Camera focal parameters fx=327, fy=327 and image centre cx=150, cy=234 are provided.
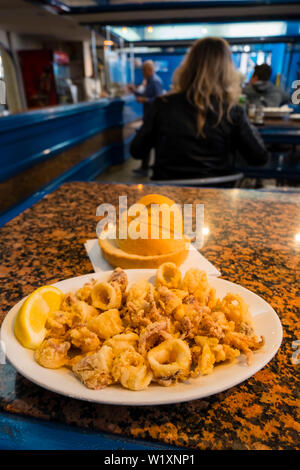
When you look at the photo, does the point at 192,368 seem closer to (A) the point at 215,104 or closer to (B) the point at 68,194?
(B) the point at 68,194

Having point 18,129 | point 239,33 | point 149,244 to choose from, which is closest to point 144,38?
point 239,33

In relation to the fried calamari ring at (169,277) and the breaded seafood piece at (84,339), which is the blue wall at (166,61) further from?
the breaded seafood piece at (84,339)

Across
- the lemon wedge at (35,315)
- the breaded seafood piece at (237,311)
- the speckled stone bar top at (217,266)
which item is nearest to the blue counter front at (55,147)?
the speckled stone bar top at (217,266)

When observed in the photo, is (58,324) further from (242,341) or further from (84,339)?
(242,341)

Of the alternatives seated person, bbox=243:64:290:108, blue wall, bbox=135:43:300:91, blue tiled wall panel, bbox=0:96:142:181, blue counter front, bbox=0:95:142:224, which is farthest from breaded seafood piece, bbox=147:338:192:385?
blue wall, bbox=135:43:300:91

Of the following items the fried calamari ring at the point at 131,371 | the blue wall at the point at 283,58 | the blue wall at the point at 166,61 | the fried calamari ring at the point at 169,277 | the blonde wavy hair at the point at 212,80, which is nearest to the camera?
the fried calamari ring at the point at 131,371

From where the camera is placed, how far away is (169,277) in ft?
2.28

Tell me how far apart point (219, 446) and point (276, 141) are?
354 centimetres

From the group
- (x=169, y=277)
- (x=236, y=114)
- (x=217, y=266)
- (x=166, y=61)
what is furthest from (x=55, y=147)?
(x=166, y=61)

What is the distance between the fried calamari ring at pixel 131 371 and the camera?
450 mm

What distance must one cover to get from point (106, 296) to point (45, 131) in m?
2.90

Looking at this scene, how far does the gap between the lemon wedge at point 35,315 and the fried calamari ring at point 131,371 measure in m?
0.15

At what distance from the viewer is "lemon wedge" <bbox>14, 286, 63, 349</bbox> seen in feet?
1.73

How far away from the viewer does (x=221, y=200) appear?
1.42m
